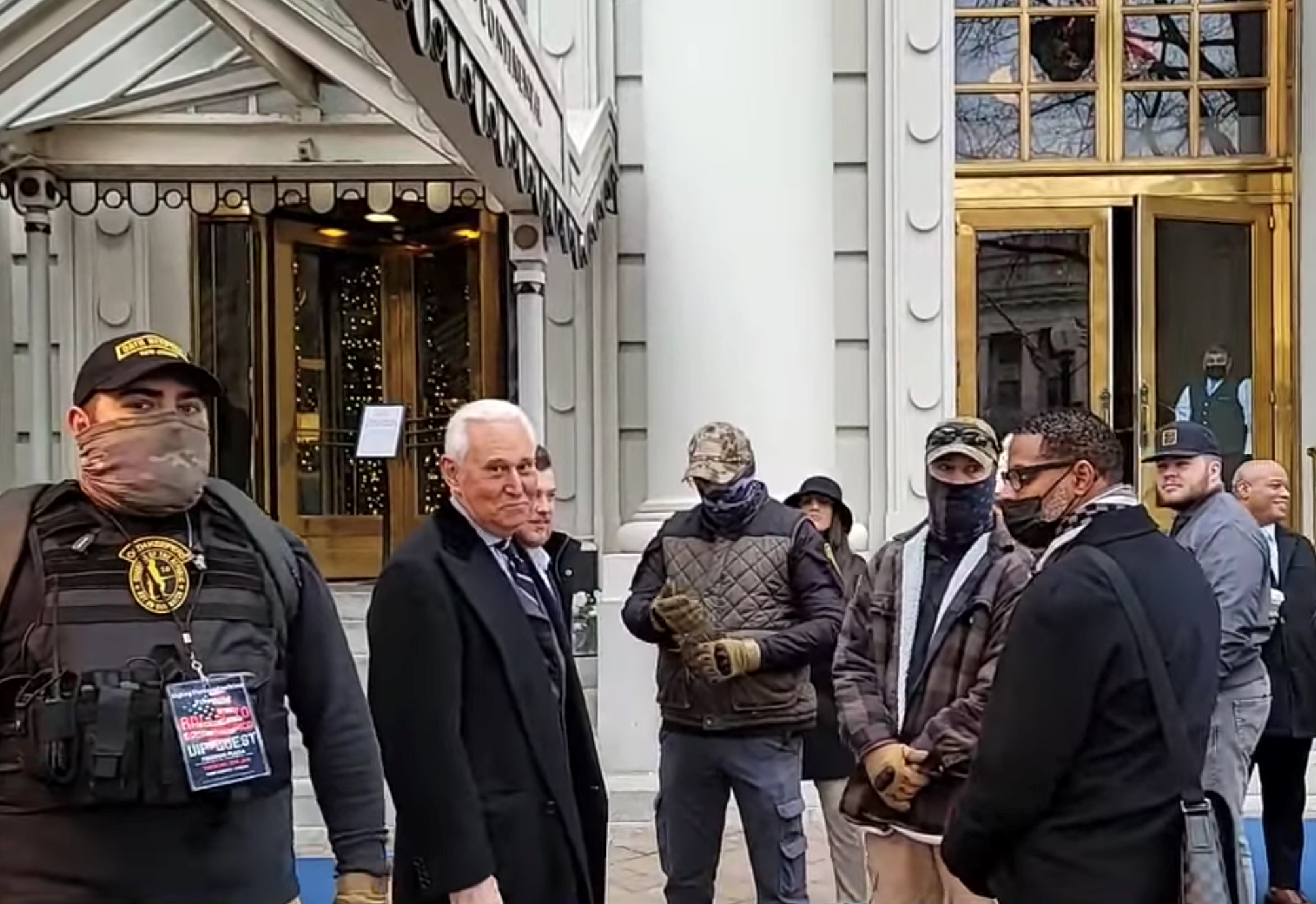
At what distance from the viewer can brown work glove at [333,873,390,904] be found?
3.09 meters

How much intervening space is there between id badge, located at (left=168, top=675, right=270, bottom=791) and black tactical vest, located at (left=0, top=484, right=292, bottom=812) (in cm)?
2

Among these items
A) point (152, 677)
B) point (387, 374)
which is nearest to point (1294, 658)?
point (152, 677)

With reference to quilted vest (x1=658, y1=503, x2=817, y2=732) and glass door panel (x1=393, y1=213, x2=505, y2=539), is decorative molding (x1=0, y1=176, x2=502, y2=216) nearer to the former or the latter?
glass door panel (x1=393, y1=213, x2=505, y2=539)

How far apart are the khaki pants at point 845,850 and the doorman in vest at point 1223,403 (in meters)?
5.54

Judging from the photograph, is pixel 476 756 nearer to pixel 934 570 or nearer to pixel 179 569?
pixel 179 569

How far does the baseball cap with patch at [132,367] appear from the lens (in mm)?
2988

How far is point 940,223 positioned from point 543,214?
10.2ft

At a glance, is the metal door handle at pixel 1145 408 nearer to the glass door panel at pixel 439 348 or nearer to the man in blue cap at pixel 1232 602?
the glass door panel at pixel 439 348

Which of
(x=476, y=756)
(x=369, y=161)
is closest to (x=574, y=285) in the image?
(x=369, y=161)

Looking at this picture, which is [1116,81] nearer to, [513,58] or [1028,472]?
[513,58]

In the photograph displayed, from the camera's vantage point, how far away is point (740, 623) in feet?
16.3

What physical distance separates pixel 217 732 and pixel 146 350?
0.77 m

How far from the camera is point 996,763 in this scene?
3.23 meters

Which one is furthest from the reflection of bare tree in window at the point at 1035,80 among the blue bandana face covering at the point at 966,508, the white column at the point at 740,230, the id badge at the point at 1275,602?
the blue bandana face covering at the point at 966,508
